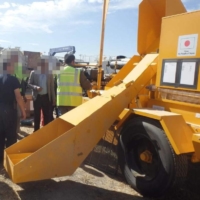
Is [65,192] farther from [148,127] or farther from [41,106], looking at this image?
[41,106]

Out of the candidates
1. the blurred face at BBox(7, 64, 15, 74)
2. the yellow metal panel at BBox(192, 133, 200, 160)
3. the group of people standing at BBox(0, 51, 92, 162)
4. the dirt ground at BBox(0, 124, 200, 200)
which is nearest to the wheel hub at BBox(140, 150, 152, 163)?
the dirt ground at BBox(0, 124, 200, 200)

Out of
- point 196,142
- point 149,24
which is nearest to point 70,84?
point 149,24

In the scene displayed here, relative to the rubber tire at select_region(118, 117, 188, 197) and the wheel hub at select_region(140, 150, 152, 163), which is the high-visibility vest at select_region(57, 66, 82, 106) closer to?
the rubber tire at select_region(118, 117, 188, 197)

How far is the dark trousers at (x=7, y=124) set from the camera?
4.11m

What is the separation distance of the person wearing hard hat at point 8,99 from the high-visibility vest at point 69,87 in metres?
0.89

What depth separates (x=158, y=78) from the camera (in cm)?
357

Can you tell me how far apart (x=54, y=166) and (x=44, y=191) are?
520 mm

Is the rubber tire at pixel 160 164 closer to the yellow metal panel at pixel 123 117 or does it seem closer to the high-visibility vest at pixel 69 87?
the yellow metal panel at pixel 123 117

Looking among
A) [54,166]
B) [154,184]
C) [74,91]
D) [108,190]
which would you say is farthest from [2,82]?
[154,184]

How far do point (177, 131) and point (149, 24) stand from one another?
6.99ft

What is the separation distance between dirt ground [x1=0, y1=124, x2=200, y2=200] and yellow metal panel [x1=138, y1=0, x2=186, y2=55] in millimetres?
2088

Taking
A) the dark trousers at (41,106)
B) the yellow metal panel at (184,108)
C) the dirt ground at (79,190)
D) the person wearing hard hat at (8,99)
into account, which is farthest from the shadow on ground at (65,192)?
the dark trousers at (41,106)

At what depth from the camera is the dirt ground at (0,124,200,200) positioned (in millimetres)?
3375

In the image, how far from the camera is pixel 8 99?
13.3ft
